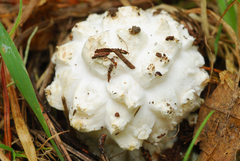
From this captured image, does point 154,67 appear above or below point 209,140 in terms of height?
above

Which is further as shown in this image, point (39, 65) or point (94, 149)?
point (39, 65)

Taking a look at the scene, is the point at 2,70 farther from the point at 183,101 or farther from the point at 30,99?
the point at 183,101

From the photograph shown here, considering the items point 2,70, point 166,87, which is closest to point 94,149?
point 166,87

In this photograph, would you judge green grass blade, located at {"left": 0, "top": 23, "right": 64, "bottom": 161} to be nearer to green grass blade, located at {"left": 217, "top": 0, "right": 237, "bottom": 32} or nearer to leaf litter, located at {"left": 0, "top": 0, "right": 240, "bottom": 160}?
leaf litter, located at {"left": 0, "top": 0, "right": 240, "bottom": 160}

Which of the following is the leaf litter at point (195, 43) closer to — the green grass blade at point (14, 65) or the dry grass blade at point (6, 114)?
the dry grass blade at point (6, 114)

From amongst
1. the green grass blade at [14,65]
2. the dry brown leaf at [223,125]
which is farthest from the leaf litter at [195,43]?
the green grass blade at [14,65]

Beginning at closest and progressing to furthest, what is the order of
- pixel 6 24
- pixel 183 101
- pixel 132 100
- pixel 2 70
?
pixel 132 100
pixel 183 101
pixel 2 70
pixel 6 24

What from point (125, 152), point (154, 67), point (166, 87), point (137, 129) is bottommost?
point (125, 152)

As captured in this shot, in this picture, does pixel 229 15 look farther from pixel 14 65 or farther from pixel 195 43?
pixel 14 65
